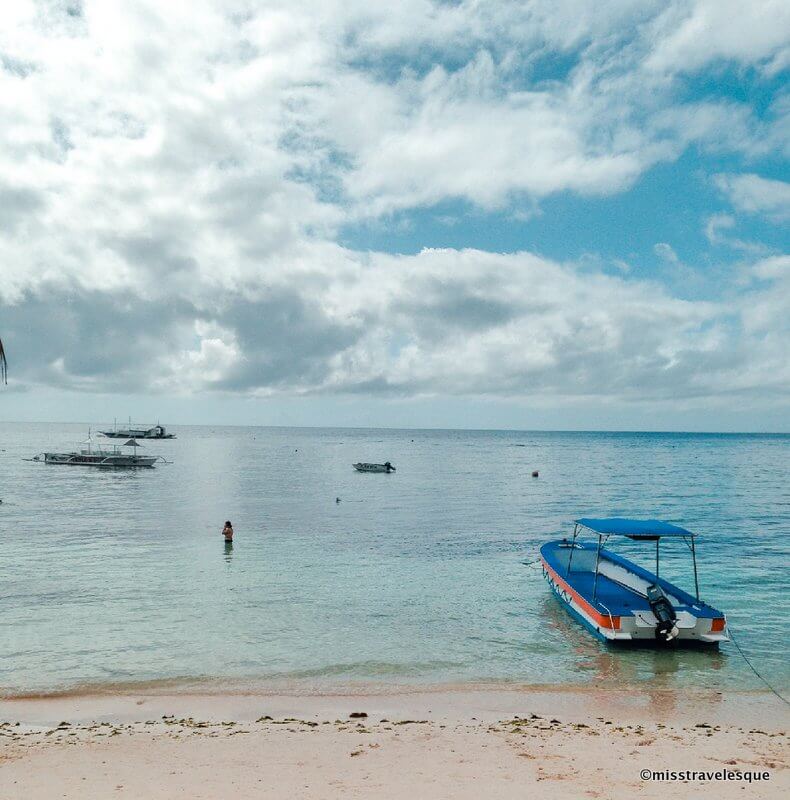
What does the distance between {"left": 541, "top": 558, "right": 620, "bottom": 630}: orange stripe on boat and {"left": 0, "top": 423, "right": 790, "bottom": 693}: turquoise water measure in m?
0.76

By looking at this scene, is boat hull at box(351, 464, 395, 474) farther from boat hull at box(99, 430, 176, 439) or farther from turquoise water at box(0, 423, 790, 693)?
boat hull at box(99, 430, 176, 439)

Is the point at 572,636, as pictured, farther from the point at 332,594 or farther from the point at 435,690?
the point at 332,594

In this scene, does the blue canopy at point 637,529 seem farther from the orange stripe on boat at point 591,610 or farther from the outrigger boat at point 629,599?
the orange stripe on boat at point 591,610

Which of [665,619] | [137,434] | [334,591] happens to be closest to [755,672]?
[665,619]

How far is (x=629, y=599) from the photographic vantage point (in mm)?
21953

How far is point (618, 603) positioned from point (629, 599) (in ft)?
3.03

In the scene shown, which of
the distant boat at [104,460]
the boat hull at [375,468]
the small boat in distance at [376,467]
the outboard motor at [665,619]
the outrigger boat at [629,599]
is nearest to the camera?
the outboard motor at [665,619]

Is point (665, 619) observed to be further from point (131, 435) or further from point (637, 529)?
point (131, 435)

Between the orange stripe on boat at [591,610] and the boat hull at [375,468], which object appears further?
the boat hull at [375,468]

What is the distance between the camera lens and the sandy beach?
9695 millimetres

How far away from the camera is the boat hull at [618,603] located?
17.9m

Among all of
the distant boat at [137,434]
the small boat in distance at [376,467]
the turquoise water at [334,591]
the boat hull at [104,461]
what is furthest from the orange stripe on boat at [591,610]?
the distant boat at [137,434]

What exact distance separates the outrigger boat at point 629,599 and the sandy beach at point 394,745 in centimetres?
281

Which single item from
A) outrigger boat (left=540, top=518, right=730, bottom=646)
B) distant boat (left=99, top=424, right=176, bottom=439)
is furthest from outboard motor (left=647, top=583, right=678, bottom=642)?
distant boat (left=99, top=424, right=176, bottom=439)
